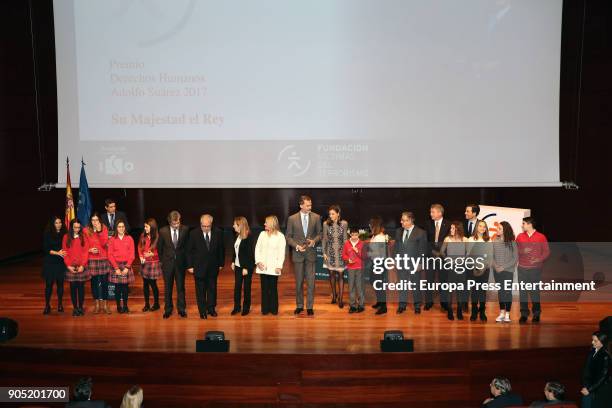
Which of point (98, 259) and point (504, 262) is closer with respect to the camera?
point (504, 262)

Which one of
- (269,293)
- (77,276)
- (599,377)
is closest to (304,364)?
(269,293)

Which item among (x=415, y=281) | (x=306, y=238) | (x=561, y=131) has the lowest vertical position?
(x=415, y=281)

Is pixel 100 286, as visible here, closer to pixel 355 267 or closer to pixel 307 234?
pixel 307 234

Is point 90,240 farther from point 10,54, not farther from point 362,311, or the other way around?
point 10,54

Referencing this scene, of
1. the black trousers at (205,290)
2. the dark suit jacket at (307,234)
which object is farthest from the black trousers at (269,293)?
the black trousers at (205,290)

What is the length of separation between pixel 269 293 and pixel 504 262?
2655mm

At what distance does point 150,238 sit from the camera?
800cm

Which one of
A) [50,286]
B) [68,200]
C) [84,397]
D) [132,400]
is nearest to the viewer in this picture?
[132,400]

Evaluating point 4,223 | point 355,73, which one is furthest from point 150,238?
point 4,223

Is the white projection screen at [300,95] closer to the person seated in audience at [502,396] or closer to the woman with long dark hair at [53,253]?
the woman with long dark hair at [53,253]

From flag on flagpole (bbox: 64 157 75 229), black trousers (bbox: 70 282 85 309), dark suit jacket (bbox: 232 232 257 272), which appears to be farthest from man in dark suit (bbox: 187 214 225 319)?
flag on flagpole (bbox: 64 157 75 229)

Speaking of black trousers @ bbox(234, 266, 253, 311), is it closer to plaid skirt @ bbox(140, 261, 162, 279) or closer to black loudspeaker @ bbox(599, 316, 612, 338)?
plaid skirt @ bbox(140, 261, 162, 279)

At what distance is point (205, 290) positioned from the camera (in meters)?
8.05

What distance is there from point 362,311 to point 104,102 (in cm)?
405
